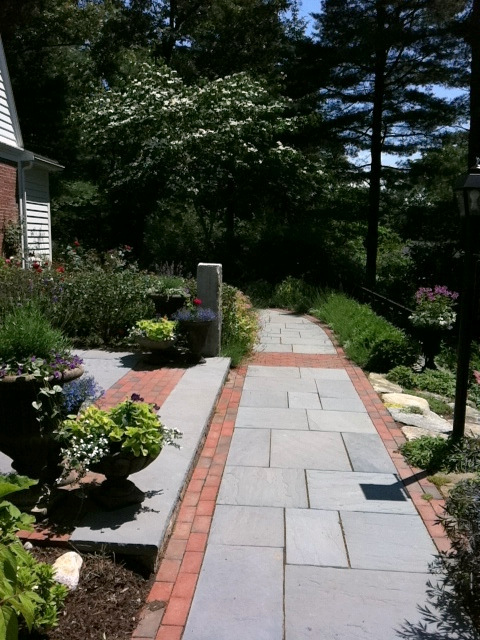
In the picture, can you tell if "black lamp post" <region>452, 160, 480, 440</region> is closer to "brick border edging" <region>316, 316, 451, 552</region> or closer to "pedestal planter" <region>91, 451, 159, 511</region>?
"brick border edging" <region>316, 316, 451, 552</region>

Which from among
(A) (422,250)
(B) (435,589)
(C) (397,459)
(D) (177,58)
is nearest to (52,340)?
(B) (435,589)

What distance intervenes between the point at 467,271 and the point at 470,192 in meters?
0.60

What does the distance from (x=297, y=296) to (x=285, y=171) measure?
4.64m

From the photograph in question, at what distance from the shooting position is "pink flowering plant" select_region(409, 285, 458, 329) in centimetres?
785

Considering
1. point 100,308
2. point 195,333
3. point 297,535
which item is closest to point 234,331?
point 195,333

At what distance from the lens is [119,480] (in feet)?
11.0

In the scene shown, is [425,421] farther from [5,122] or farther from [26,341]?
[5,122]

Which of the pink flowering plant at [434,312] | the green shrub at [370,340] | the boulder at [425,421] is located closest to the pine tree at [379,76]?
the green shrub at [370,340]

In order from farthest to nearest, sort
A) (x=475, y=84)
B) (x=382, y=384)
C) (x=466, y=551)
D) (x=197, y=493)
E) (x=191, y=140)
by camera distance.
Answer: (x=191, y=140) < (x=475, y=84) < (x=382, y=384) < (x=197, y=493) < (x=466, y=551)

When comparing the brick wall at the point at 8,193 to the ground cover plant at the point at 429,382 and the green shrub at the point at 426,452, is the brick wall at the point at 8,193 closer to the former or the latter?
the ground cover plant at the point at 429,382

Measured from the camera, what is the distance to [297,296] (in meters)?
14.9

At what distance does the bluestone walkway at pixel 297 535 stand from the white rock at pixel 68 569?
0.35m

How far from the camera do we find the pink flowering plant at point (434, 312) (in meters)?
7.85

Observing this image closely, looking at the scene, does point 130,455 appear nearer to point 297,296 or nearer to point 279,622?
point 279,622
